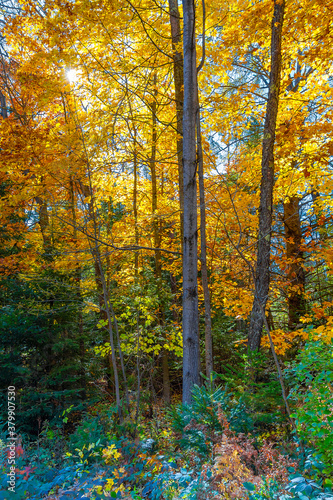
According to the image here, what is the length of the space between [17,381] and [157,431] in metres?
3.21

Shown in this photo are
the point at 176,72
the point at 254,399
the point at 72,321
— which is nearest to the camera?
the point at 254,399

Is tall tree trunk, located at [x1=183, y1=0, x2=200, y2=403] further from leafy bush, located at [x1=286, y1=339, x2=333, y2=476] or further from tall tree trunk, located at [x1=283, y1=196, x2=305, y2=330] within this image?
tall tree trunk, located at [x1=283, y1=196, x2=305, y2=330]

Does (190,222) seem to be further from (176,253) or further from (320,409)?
(320,409)

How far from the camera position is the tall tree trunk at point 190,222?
14.6 ft

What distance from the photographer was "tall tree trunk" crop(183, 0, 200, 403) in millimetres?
4465

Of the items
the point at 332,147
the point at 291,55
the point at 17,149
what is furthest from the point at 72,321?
the point at 291,55

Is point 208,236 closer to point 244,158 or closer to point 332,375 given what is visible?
point 244,158

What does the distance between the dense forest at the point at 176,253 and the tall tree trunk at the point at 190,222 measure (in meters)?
0.02

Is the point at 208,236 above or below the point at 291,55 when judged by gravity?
below

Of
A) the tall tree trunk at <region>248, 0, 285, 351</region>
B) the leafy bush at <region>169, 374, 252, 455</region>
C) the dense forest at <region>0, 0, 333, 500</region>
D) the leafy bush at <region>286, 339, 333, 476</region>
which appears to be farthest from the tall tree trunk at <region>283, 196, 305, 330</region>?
the leafy bush at <region>286, 339, 333, 476</region>

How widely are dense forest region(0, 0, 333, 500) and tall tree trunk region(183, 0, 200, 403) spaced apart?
0.02 meters

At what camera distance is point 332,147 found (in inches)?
192

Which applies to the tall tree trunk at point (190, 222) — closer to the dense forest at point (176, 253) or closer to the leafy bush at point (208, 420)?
the dense forest at point (176, 253)

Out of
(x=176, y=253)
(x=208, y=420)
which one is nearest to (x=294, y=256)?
(x=176, y=253)
